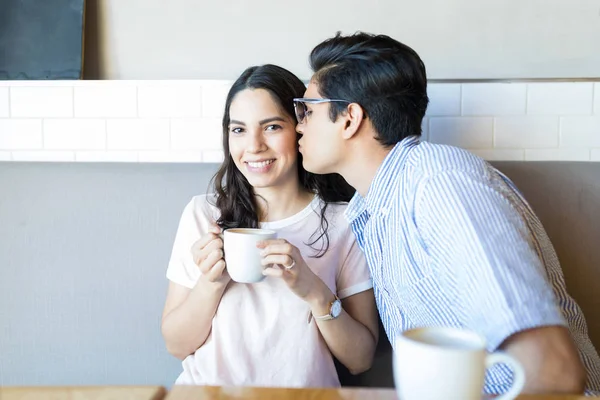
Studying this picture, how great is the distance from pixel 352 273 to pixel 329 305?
0.19 meters

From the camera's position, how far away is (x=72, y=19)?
1.71m

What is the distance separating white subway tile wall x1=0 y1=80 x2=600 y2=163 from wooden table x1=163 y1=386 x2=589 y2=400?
0.95 m

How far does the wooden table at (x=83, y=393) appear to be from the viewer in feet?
2.74

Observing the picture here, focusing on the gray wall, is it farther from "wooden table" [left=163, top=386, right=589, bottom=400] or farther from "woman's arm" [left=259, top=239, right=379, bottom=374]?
"wooden table" [left=163, top=386, right=589, bottom=400]

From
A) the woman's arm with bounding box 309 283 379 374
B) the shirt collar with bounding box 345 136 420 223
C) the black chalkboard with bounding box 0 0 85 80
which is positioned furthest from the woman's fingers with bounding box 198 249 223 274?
the black chalkboard with bounding box 0 0 85 80

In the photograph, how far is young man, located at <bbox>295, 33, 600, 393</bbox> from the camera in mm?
895

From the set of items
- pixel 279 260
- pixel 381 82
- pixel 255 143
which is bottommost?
pixel 279 260

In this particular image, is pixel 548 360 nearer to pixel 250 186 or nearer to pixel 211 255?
pixel 211 255

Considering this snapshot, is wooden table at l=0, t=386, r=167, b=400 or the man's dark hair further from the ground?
the man's dark hair

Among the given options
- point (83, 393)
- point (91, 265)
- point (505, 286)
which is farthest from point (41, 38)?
point (505, 286)

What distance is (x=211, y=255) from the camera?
128cm

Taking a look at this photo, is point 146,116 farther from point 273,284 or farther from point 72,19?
point 273,284

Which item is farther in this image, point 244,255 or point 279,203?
point 279,203

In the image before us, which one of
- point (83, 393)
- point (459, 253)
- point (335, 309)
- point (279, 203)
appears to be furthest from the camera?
point (279, 203)
